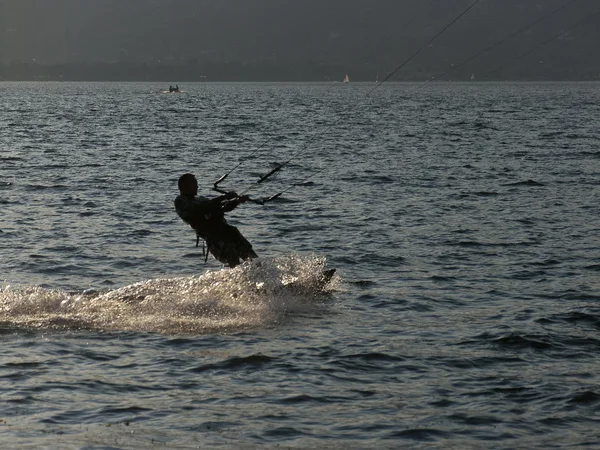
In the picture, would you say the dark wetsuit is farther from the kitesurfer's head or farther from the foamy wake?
the foamy wake

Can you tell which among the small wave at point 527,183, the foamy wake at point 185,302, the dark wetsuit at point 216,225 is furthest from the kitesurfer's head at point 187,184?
the small wave at point 527,183

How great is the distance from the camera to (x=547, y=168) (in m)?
38.3

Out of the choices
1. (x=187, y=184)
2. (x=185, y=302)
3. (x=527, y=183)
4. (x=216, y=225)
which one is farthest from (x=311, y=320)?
(x=527, y=183)

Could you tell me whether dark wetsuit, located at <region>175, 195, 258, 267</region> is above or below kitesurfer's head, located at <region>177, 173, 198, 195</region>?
below

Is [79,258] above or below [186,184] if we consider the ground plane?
below

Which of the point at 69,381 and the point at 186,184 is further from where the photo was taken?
the point at 186,184

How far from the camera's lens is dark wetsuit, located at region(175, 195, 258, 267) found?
53.2 ft

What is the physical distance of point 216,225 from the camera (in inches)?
651

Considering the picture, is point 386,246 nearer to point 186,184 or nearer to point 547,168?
point 186,184

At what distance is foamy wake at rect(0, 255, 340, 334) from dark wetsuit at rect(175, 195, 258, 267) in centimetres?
26

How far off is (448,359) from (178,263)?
27.2ft

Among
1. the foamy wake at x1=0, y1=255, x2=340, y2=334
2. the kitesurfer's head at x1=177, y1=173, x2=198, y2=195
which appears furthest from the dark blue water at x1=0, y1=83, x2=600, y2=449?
the kitesurfer's head at x1=177, y1=173, x2=198, y2=195

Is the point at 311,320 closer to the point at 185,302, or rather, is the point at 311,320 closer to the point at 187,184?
the point at 185,302

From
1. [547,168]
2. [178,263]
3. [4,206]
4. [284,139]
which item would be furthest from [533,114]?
[178,263]
